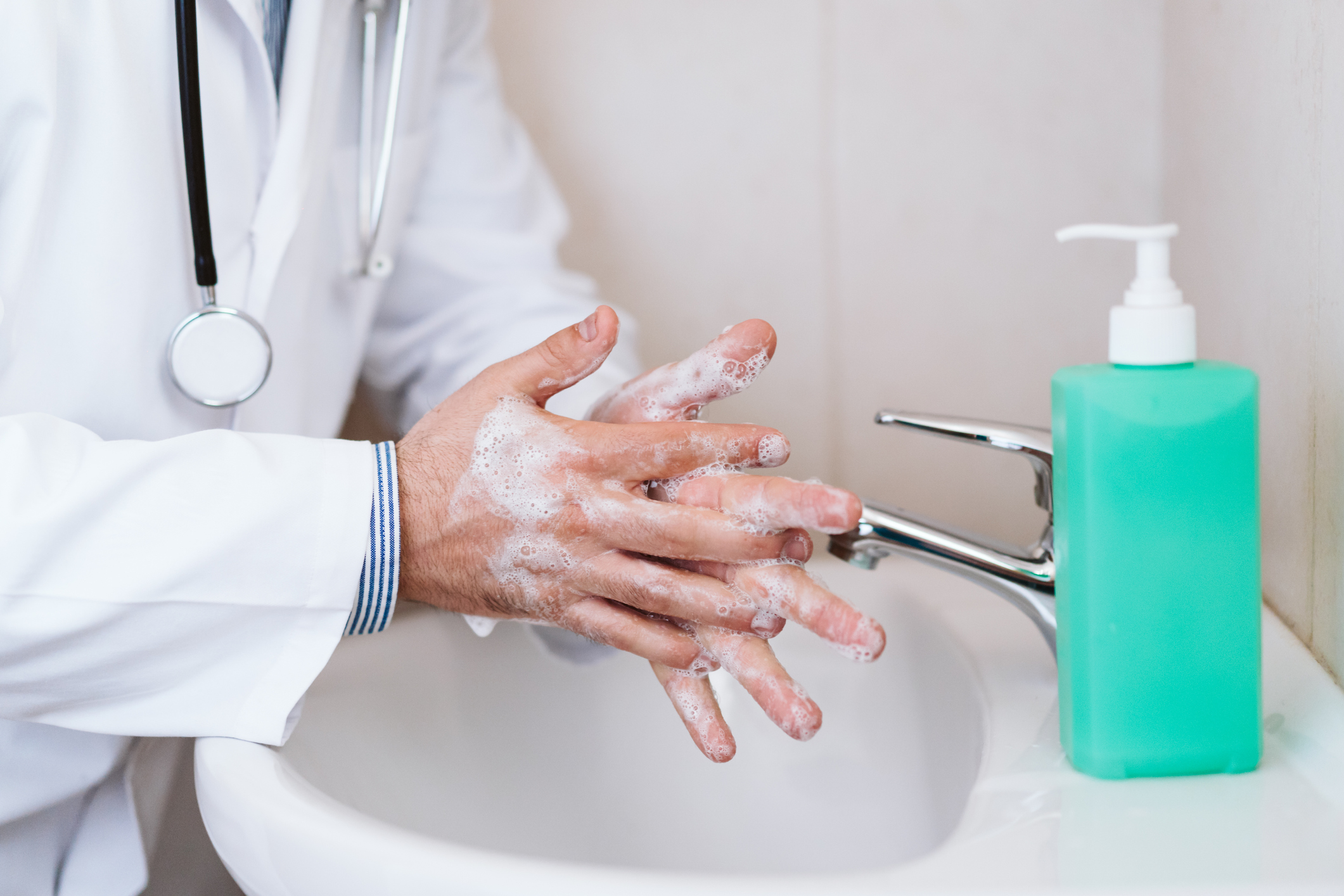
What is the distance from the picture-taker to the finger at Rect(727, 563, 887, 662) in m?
0.43

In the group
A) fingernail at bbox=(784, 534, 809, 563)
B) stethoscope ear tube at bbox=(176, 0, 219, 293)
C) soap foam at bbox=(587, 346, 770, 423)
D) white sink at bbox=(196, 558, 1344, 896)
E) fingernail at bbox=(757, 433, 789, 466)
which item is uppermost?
stethoscope ear tube at bbox=(176, 0, 219, 293)

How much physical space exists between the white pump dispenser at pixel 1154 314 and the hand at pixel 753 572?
136 mm

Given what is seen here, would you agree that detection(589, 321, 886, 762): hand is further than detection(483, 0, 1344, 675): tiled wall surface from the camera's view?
No

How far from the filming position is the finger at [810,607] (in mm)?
432

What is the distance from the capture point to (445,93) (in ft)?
2.80

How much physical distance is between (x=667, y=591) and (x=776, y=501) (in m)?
0.08

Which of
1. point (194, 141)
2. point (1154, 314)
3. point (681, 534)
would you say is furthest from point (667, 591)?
point (194, 141)

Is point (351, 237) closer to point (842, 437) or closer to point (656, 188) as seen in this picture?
point (656, 188)

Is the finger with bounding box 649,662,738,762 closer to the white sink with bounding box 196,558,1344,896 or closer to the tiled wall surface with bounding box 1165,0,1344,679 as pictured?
the white sink with bounding box 196,558,1344,896

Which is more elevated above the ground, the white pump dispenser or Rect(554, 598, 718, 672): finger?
the white pump dispenser

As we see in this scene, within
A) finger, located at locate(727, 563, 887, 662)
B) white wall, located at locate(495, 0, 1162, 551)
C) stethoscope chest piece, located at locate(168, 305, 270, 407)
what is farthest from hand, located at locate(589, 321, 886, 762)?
white wall, located at locate(495, 0, 1162, 551)

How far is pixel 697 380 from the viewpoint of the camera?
54 centimetres

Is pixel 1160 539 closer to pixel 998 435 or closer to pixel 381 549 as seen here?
pixel 998 435

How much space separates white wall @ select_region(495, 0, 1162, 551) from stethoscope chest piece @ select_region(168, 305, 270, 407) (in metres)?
0.38
